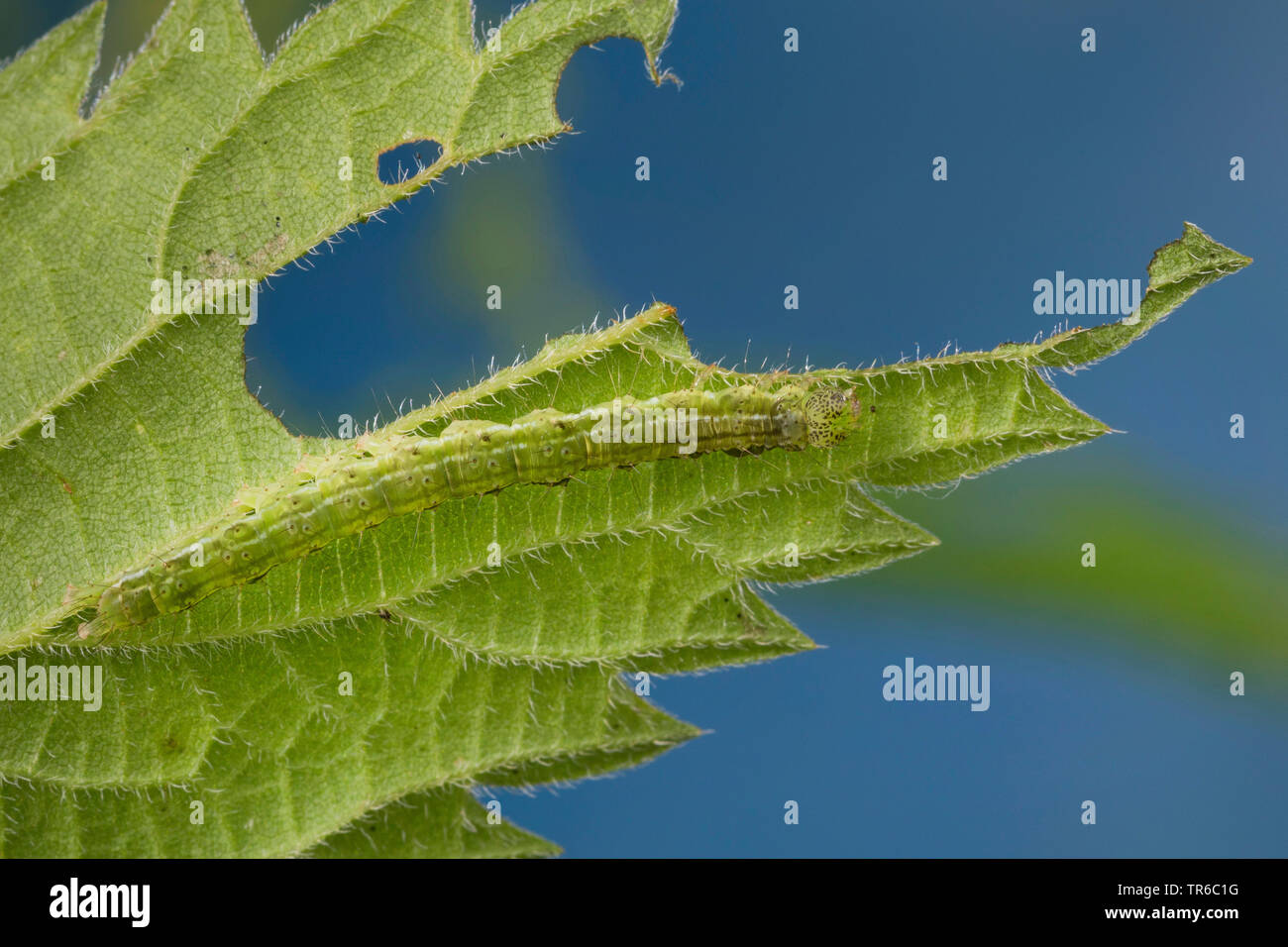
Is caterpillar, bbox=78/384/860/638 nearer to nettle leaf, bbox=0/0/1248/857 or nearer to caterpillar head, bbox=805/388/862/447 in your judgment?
caterpillar head, bbox=805/388/862/447

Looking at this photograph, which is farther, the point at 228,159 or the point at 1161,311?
the point at 228,159

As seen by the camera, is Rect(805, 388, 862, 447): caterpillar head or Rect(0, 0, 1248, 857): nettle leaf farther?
Rect(0, 0, 1248, 857): nettle leaf

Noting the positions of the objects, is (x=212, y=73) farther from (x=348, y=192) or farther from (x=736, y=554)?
(x=736, y=554)

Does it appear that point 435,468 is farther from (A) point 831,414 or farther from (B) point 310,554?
(A) point 831,414

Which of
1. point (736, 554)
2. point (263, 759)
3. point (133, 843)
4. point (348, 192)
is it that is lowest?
point (133, 843)

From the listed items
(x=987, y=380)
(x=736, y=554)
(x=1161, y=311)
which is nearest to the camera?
(x=1161, y=311)

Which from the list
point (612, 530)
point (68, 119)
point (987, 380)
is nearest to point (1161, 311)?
point (987, 380)

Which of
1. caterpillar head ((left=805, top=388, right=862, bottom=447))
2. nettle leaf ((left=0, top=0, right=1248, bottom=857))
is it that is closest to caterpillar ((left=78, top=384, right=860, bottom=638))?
caterpillar head ((left=805, top=388, right=862, bottom=447))
